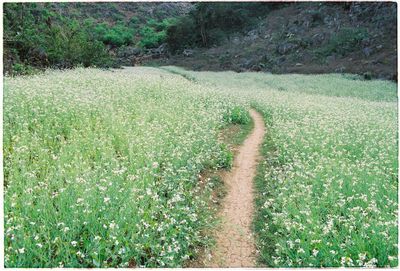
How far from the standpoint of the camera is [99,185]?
7.18 meters

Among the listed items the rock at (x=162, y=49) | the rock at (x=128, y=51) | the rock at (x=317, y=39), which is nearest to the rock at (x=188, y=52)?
the rock at (x=162, y=49)

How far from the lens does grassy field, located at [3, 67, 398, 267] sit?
19.3 feet

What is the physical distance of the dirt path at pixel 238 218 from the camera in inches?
266

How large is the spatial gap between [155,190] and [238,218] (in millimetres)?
1930

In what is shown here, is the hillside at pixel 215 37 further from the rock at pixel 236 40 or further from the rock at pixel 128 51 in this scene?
the rock at pixel 128 51

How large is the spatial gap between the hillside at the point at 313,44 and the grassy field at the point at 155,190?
105ft

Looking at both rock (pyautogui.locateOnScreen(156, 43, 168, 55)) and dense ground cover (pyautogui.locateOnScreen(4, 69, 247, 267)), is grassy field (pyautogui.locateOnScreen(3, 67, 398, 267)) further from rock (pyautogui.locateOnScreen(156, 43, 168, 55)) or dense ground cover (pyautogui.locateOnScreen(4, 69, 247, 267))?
rock (pyautogui.locateOnScreen(156, 43, 168, 55))

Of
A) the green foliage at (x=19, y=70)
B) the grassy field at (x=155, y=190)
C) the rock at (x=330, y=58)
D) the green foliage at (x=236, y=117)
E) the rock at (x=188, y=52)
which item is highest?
the grassy field at (x=155, y=190)

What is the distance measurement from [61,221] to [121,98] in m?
9.86

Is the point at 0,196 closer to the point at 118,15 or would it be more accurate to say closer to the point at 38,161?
the point at 38,161

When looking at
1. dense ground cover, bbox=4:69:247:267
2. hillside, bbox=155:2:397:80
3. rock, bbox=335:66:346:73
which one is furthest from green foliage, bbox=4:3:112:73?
rock, bbox=335:66:346:73

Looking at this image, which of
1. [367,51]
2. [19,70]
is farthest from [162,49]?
[19,70]

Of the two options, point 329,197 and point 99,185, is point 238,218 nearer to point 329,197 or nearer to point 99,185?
point 329,197

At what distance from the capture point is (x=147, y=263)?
231 inches
